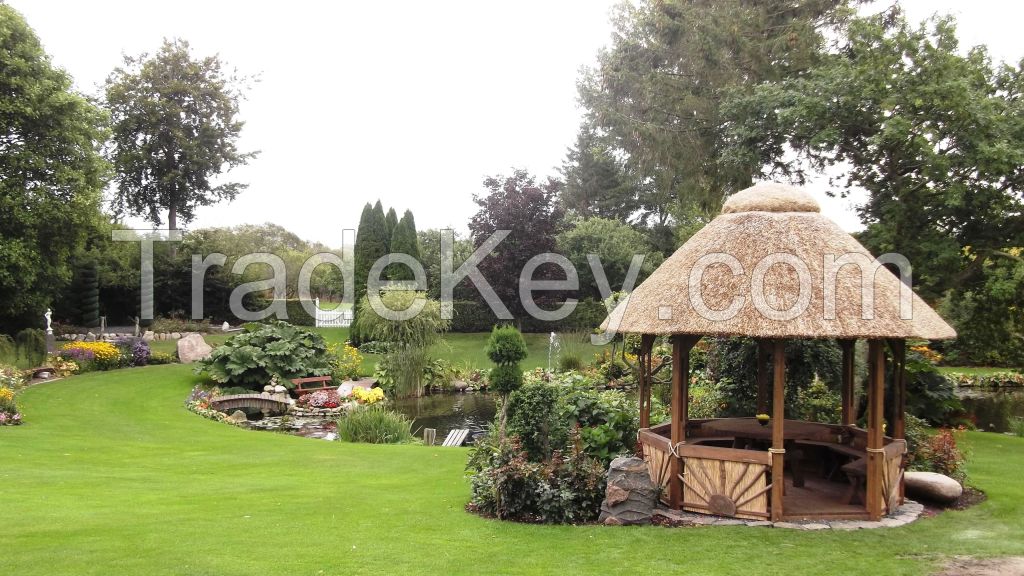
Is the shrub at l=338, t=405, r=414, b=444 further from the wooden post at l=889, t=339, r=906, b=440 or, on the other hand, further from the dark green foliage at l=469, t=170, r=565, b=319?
the dark green foliage at l=469, t=170, r=565, b=319

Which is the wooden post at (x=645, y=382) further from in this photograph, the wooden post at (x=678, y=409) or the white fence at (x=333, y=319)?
the white fence at (x=333, y=319)

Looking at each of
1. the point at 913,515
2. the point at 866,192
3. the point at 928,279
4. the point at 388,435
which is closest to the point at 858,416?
the point at 928,279

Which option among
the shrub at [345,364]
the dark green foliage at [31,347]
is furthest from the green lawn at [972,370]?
the dark green foliage at [31,347]

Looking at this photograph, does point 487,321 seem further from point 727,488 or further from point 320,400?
point 727,488

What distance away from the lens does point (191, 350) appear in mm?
25297

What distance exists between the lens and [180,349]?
2523 centimetres

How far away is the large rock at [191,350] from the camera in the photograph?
25.2 m

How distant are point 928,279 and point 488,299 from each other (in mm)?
19231

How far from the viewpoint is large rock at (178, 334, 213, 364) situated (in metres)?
25.2

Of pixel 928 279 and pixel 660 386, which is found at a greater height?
pixel 928 279

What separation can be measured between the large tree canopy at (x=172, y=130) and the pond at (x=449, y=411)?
1659 cm

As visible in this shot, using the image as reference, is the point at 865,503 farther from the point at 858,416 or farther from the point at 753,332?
the point at 858,416

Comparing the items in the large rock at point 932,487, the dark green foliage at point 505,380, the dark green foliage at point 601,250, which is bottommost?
the large rock at point 932,487

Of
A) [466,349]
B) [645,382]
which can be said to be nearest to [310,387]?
[466,349]
